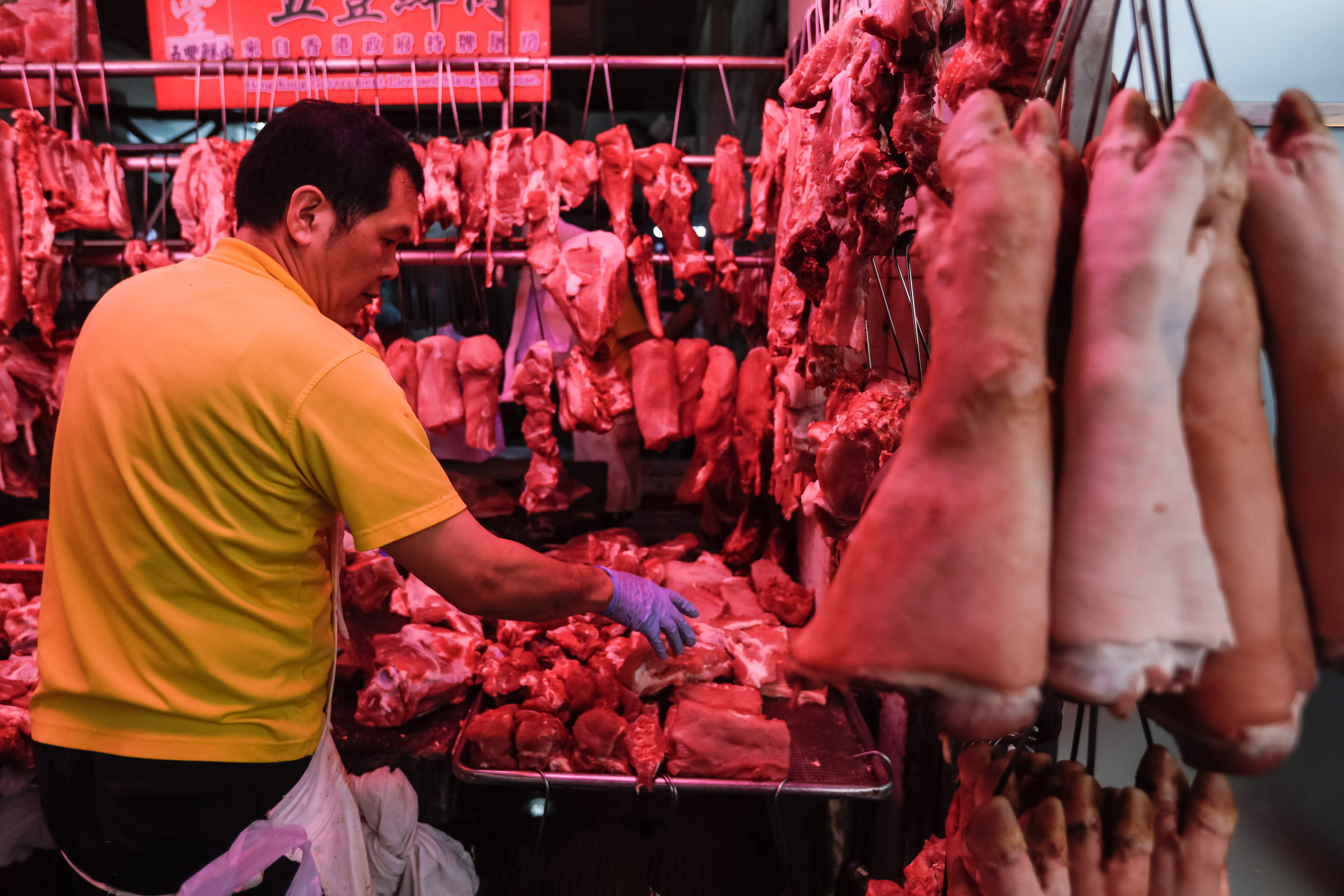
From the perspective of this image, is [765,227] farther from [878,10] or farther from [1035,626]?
[1035,626]

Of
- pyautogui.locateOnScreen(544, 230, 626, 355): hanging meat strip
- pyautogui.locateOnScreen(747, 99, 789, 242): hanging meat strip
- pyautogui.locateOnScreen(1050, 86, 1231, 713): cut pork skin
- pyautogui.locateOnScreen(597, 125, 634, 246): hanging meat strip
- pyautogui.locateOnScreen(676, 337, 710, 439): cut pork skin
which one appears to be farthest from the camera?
pyautogui.locateOnScreen(676, 337, 710, 439): cut pork skin

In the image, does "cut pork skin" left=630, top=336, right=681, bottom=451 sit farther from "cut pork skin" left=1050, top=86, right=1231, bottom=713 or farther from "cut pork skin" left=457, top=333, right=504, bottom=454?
"cut pork skin" left=1050, top=86, right=1231, bottom=713

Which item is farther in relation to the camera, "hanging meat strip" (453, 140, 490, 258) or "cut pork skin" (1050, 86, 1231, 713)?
"hanging meat strip" (453, 140, 490, 258)

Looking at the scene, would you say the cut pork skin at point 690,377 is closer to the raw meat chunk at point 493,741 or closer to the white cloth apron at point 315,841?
the raw meat chunk at point 493,741

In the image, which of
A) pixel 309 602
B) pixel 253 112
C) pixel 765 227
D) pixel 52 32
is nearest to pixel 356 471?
pixel 309 602

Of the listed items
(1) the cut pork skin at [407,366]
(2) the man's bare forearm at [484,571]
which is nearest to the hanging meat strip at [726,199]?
(1) the cut pork skin at [407,366]

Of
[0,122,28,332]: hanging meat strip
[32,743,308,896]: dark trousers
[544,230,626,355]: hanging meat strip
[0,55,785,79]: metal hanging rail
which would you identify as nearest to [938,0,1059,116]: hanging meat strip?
[32,743,308,896]: dark trousers

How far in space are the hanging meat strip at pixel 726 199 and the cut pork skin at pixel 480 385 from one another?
102 cm

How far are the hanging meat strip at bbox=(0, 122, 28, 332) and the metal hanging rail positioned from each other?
1.53ft

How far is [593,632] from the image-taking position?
3150 millimetres

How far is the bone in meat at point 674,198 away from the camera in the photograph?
3514 millimetres

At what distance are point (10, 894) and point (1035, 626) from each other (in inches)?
146

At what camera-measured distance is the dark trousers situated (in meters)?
1.67

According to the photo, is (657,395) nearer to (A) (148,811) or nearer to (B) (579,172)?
(B) (579,172)
